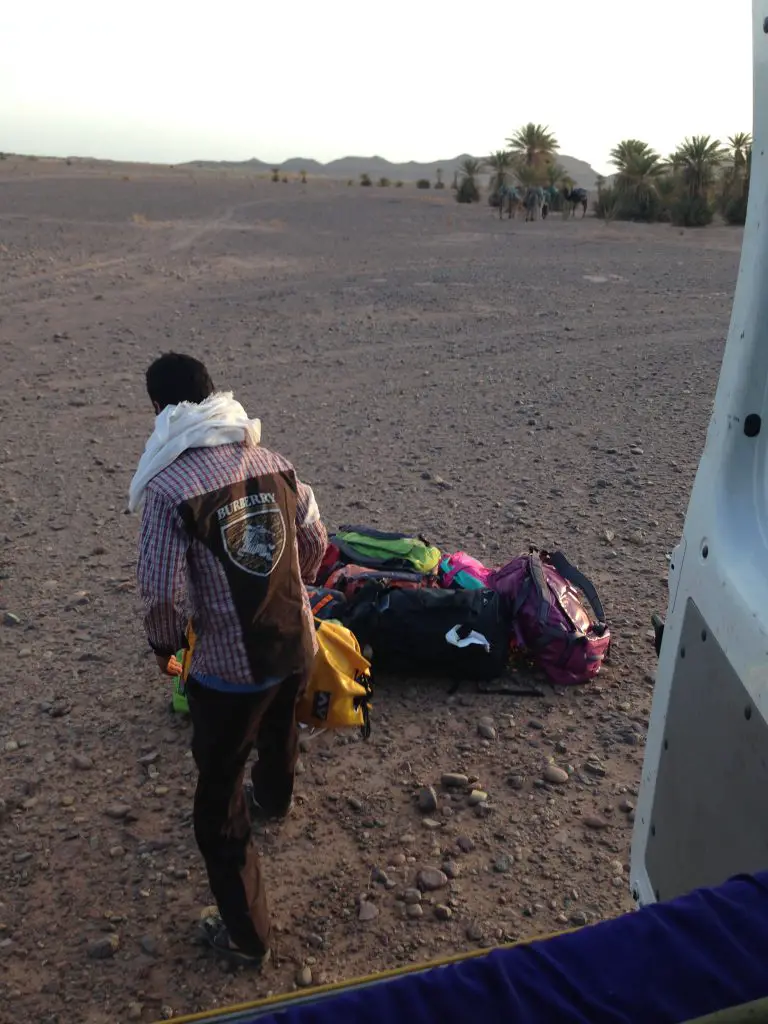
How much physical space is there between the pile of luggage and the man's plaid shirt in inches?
66.0

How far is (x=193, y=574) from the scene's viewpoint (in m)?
2.72

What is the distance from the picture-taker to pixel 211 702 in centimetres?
278

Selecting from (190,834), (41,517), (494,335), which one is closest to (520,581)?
(190,834)

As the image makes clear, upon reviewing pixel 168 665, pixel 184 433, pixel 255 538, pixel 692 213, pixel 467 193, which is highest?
pixel 184 433

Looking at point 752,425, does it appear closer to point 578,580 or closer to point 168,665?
point 168,665

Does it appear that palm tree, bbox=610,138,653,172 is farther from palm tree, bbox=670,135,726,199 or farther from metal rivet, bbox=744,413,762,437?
metal rivet, bbox=744,413,762,437

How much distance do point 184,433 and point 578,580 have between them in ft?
8.68

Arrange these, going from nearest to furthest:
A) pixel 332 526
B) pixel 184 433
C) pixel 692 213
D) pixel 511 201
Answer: pixel 184 433 → pixel 332 526 → pixel 692 213 → pixel 511 201

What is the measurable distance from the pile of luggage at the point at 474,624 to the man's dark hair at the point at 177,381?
1746 millimetres

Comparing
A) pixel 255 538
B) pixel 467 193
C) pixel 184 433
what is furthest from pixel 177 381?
pixel 467 193

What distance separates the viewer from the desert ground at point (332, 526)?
3191 mm

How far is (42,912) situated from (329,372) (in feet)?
25.4

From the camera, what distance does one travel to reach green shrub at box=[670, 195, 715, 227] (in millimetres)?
31484

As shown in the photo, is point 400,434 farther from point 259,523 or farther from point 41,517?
point 259,523
